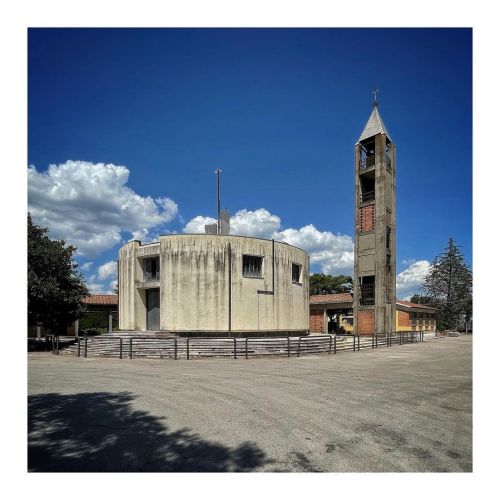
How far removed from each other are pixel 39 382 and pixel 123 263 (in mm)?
14986

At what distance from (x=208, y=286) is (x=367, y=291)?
18445 mm

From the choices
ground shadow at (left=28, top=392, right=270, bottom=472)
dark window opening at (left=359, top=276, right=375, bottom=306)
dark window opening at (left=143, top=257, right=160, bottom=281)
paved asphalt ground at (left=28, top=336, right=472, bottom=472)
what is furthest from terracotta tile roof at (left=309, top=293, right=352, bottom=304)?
ground shadow at (left=28, top=392, right=270, bottom=472)

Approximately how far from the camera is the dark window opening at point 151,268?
24.0 metres

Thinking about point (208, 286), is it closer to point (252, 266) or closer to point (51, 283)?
point (252, 266)

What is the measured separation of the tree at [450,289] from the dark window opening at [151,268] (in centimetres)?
4431

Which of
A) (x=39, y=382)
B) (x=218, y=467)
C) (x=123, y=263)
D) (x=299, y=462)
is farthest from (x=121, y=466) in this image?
(x=123, y=263)

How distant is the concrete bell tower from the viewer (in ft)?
110

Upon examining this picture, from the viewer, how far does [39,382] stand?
417 inches

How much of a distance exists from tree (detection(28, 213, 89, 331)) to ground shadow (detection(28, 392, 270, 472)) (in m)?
14.3

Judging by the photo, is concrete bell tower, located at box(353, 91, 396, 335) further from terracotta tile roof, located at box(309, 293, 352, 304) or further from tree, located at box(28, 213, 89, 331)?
tree, located at box(28, 213, 89, 331)

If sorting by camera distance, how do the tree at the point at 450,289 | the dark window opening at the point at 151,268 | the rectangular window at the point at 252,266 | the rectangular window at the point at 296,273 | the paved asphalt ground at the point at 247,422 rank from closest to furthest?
the paved asphalt ground at the point at 247,422
the rectangular window at the point at 252,266
the dark window opening at the point at 151,268
the rectangular window at the point at 296,273
the tree at the point at 450,289

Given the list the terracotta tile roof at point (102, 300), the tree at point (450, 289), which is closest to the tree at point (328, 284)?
the tree at point (450, 289)

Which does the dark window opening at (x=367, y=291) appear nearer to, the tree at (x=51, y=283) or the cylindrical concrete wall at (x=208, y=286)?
the cylindrical concrete wall at (x=208, y=286)

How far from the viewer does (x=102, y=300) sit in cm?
3503
